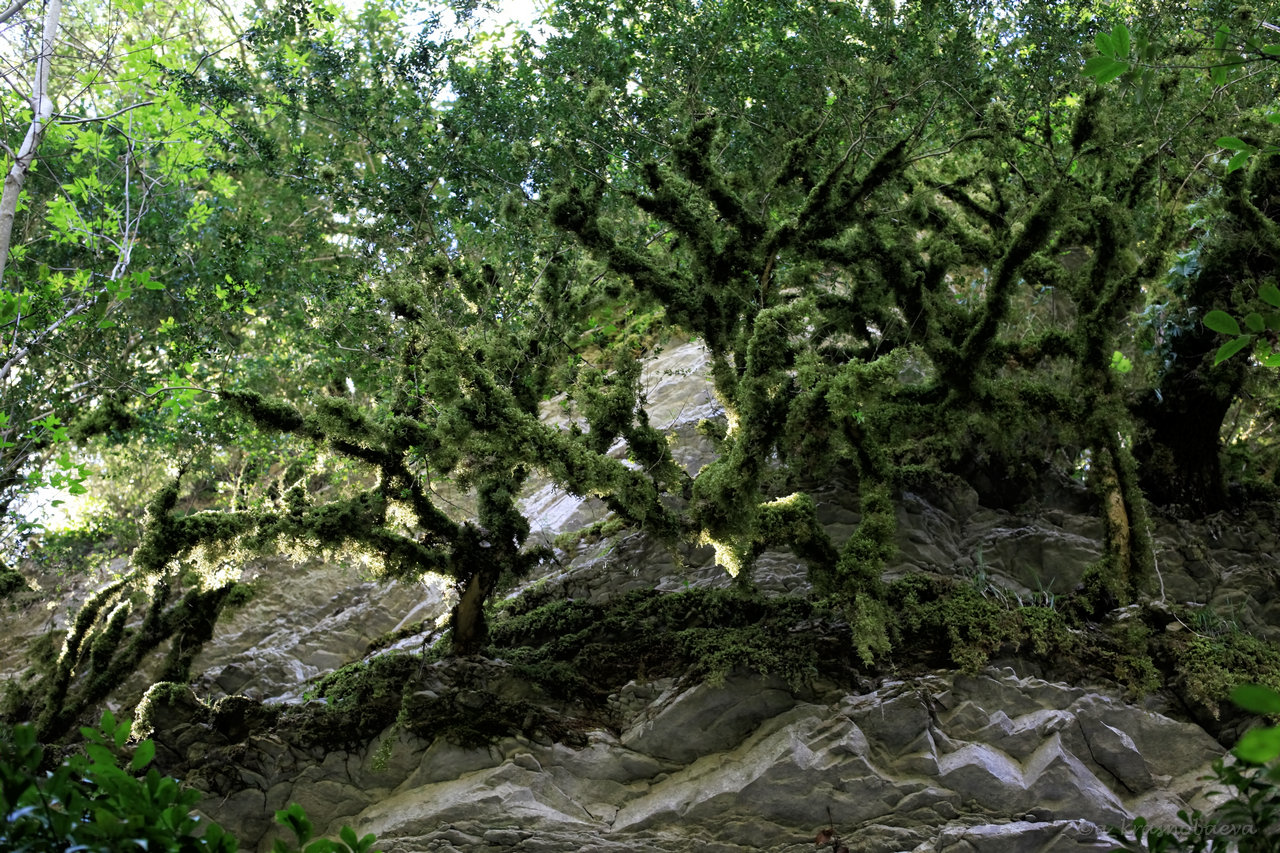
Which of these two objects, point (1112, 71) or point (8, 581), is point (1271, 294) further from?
point (8, 581)

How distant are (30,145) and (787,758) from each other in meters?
7.36

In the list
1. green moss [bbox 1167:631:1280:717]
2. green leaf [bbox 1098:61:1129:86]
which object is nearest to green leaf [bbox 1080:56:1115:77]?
green leaf [bbox 1098:61:1129:86]

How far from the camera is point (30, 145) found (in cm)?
675

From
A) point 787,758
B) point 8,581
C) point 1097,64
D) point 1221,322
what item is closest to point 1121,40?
point 1097,64

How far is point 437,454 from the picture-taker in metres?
8.01

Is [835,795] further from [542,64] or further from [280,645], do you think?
[542,64]

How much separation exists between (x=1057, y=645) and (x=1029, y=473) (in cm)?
330

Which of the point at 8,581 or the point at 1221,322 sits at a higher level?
the point at 8,581

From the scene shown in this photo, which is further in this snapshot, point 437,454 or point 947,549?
point 947,549

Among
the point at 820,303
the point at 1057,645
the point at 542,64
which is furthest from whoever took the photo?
the point at 542,64

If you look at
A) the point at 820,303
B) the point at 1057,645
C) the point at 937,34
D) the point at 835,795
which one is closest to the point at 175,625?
the point at 835,795

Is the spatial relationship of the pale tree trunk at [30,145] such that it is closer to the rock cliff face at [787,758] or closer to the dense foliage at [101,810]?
the dense foliage at [101,810]

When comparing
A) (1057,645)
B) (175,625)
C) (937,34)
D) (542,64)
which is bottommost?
(1057,645)

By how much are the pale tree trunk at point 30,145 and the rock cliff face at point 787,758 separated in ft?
16.1
